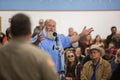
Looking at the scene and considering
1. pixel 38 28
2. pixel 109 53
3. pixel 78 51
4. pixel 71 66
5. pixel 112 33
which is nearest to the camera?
pixel 71 66

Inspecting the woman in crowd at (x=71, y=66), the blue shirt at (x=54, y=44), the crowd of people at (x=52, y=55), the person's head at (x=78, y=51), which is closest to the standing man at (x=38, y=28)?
the crowd of people at (x=52, y=55)

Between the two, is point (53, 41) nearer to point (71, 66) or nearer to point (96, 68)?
point (96, 68)

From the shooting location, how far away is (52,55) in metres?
4.90

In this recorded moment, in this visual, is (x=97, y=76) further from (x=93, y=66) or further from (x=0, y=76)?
(x=0, y=76)

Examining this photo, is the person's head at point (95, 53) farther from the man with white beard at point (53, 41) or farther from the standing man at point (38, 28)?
the standing man at point (38, 28)

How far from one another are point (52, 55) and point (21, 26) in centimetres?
291

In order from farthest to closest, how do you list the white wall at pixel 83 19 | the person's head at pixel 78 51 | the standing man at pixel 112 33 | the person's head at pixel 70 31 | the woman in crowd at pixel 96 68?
the white wall at pixel 83 19 → the person's head at pixel 70 31 → the standing man at pixel 112 33 → the person's head at pixel 78 51 → the woman in crowd at pixel 96 68

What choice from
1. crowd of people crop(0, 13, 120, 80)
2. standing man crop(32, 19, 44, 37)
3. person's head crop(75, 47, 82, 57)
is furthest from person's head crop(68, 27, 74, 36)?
person's head crop(75, 47, 82, 57)

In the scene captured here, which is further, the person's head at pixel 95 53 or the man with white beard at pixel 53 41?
the person's head at pixel 95 53

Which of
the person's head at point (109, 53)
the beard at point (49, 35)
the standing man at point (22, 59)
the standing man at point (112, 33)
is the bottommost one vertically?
the person's head at point (109, 53)

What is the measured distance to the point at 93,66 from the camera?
5340 millimetres

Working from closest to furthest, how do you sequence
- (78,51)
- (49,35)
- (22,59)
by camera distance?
(22,59), (49,35), (78,51)

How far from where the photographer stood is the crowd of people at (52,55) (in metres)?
1.97

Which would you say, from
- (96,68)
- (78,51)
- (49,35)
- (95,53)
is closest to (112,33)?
(78,51)
